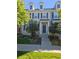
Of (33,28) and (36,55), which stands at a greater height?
(33,28)

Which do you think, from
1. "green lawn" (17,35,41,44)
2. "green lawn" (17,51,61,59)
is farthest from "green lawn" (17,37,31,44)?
"green lawn" (17,51,61,59)

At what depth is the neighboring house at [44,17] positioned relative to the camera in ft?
6.22

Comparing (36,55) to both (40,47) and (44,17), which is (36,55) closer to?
(40,47)

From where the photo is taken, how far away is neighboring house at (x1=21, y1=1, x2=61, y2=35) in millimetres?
1896

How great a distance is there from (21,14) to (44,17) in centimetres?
29

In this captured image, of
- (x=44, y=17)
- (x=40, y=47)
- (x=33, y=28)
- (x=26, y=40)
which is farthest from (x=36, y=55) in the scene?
(x=44, y=17)

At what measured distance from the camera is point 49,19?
1929 millimetres

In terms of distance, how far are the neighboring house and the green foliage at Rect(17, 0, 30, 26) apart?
0.06 metres

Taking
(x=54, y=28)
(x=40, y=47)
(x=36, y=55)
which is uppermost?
(x=54, y=28)

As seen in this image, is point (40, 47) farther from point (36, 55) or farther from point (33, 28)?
point (33, 28)

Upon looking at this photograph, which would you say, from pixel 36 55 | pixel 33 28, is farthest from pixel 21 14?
pixel 36 55

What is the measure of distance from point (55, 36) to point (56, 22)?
0.57ft

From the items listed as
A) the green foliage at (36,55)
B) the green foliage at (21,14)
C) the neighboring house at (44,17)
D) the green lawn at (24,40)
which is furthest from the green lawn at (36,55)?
the green foliage at (21,14)

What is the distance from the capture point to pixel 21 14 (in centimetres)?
193
